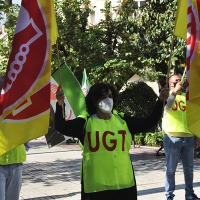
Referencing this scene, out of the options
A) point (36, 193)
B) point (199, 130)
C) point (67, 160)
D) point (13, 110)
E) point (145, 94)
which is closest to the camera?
point (13, 110)

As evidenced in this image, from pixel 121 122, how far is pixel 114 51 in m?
12.9

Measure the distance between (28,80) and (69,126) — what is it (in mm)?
566

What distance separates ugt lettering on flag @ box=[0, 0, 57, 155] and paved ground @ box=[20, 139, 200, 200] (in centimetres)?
344

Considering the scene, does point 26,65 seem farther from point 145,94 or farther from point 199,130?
point 145,94

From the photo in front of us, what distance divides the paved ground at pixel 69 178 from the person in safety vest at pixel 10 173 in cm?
273

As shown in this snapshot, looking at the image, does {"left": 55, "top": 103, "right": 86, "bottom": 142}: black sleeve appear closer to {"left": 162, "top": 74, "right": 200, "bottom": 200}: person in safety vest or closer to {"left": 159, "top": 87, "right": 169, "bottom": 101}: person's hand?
{"left": 159, "top": 87, "right": 169, "bottom": 101}: person's hand

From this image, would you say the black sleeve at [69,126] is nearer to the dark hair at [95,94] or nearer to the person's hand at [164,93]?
the dark hair at [95,94]

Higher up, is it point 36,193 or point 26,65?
point 26,65

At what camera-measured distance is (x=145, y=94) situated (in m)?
14.7

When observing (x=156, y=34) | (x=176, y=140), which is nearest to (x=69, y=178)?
(x=176, y=140)

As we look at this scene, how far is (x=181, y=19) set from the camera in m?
3.97

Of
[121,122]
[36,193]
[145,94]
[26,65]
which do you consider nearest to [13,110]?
[26,65]

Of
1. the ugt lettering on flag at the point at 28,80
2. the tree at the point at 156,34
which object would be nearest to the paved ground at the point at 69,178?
the ugt lettering on flag at the point at 28,80

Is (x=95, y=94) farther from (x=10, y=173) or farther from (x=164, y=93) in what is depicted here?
(x=10, y=173)
